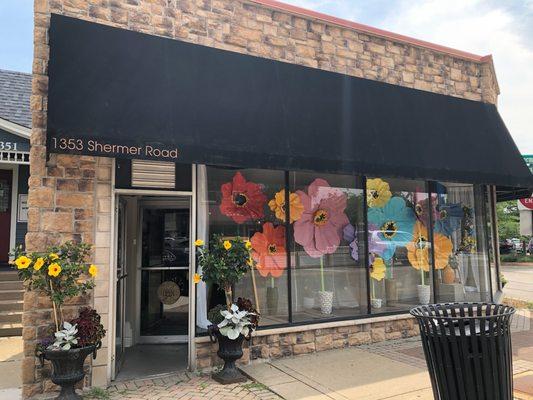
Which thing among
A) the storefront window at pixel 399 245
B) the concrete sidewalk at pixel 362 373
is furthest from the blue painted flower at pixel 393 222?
the concrete sidewalk at pixel 362 373

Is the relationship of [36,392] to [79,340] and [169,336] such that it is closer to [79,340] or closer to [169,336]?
[79,340]

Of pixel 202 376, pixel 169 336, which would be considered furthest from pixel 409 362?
pixel 169 336

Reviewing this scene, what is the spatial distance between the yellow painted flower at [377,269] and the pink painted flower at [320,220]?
2.52 ft

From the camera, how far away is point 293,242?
6918mm

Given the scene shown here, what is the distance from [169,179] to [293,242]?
6.97ft

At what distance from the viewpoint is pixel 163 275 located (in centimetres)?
723

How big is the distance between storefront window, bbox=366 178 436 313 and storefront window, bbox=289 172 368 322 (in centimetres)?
28

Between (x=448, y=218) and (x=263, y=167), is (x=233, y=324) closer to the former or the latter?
(x=263, y=167)

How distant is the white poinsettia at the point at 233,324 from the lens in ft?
17.8

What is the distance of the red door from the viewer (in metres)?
11.4

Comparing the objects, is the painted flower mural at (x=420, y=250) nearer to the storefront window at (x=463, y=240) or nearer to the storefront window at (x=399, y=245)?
the storefront window at (x=399, y=245)

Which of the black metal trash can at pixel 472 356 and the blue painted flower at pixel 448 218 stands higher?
the blue painted flower at pixel 448 218

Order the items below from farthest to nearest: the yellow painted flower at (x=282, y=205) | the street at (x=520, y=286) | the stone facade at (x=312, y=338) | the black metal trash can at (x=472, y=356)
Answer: the street at (x=520, y=286), the yellow painted flower at (x=282, y=205), the stone facade at (x=312, y=338), the black metal trash can at (x=472, y=356)

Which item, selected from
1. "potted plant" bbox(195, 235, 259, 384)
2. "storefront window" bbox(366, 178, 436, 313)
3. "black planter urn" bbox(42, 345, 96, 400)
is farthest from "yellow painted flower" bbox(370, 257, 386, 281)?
"black planter urn" bbox(42, 345, 96, 400)
